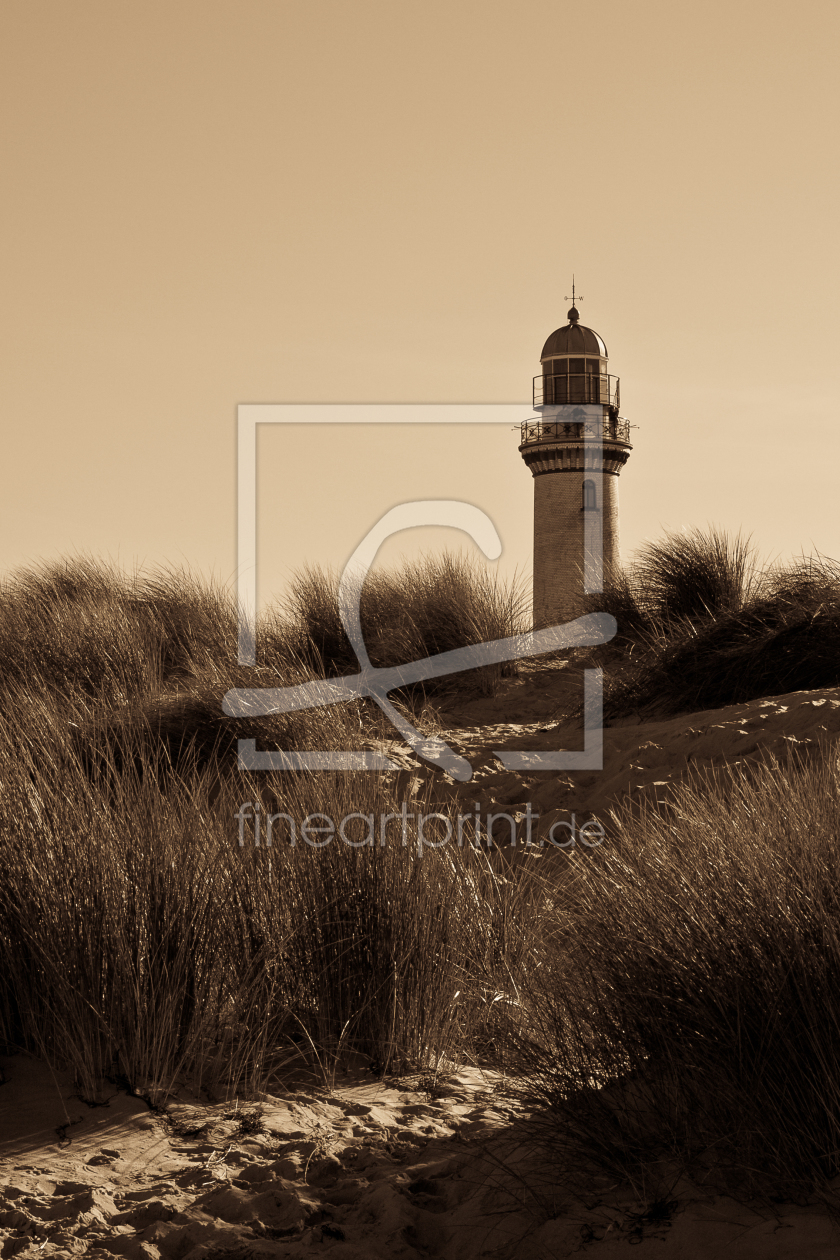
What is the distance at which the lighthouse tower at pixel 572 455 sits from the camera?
26.2 meters

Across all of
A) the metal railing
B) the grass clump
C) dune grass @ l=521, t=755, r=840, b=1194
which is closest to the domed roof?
the metal railing

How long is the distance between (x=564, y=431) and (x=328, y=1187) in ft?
81.3

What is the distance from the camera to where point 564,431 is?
26.6 m

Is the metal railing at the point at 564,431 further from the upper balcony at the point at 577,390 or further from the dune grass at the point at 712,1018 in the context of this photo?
the dune grass at the point at 712,1018

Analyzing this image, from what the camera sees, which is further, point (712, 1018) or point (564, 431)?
point (564, 431)

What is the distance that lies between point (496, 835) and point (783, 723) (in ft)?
5.89

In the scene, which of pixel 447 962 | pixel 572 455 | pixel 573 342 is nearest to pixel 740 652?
pixel 447 962

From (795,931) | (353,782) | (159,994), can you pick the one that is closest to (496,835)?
(353,782)

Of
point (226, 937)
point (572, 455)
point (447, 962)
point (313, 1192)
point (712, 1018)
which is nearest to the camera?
point (712, 1018)

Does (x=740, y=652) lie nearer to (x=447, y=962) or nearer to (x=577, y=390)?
(x=447, y=962)

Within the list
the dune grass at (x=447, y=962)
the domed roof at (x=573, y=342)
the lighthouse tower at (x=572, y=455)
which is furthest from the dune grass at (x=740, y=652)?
the domed roof at (x=573, y=342)

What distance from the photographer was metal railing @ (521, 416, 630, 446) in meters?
26.5

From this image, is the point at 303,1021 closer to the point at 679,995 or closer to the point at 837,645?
the point at 679,995

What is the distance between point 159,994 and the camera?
3180 mm
